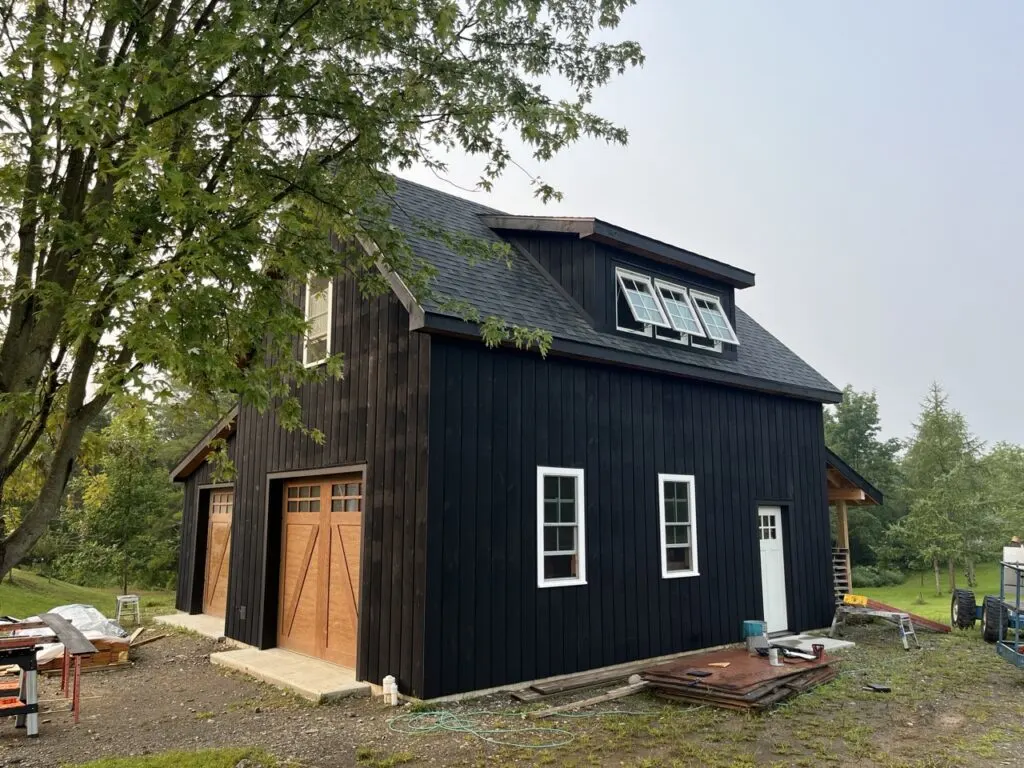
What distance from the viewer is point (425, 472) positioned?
7.16 metres

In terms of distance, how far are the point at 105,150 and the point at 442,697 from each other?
5595 mm

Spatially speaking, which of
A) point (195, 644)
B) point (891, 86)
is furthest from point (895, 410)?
point (195, 644)

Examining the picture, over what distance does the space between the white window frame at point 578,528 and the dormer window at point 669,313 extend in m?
2.40

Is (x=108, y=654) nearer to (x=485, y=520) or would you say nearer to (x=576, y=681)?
(x=485, y=520)

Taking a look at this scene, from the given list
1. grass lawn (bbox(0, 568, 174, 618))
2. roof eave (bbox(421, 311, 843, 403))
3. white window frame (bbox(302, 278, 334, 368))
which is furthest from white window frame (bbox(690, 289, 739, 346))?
grass lawn (bbox(0, 568, 174, 618))

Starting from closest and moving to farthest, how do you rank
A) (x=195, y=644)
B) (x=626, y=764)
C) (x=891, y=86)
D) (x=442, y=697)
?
(x=626, y=764) → (x=442, y=697) → (x=195, y=644) → (x=891, y=86)

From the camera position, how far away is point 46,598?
16.3m

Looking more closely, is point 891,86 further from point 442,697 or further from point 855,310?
point 855,310

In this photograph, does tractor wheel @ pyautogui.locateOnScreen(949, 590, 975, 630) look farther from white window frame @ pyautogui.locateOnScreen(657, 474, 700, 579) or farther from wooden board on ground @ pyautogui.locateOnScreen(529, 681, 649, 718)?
wooden board on ground @ pyautogui.locateOnScreen(529, 681, 649, 718)

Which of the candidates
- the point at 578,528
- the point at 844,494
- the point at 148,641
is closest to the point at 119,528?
the point at 148,641

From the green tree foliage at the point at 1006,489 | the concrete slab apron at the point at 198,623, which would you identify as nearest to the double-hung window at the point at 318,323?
the concrete slab apron at the point at 198,623

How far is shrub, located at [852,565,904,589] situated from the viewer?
30.0m

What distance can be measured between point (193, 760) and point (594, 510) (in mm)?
4957

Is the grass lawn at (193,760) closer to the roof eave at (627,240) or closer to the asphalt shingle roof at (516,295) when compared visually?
the asphalt shingle roof at (516,295)
